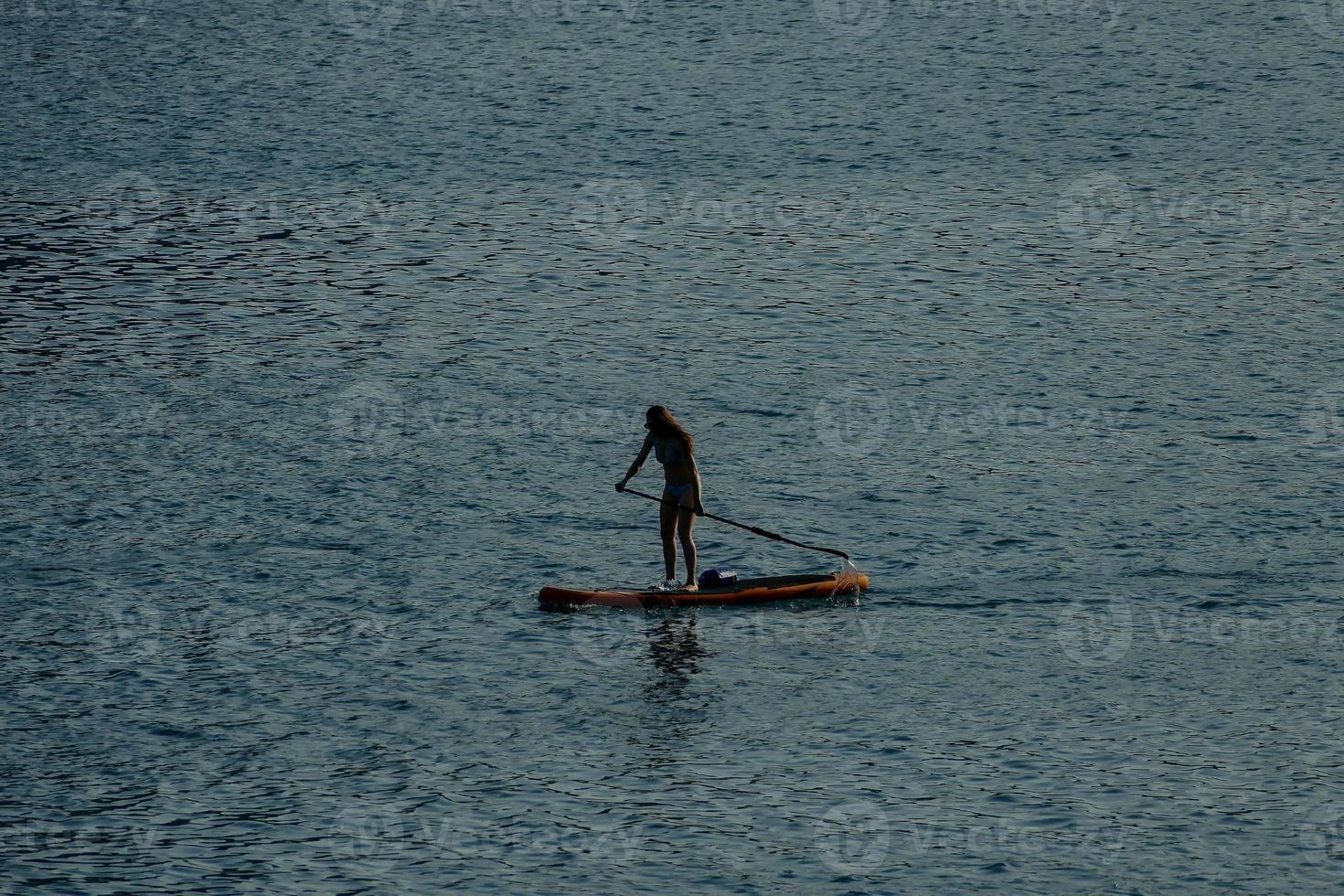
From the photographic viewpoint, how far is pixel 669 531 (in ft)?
74.4

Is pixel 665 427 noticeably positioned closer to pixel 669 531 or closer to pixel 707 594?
pixel 669 531

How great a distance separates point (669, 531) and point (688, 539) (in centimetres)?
27

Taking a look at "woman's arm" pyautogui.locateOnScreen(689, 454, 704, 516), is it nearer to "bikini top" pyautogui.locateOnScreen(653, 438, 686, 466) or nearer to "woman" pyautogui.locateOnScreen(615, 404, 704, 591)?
"woman" pyautogui.locateOnScreen(615, 404, 704, 591)

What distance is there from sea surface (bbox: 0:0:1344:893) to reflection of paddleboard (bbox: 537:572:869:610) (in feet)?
0.75

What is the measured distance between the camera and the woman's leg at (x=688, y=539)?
73.9 ft

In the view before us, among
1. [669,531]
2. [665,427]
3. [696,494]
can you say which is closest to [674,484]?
[696,494]

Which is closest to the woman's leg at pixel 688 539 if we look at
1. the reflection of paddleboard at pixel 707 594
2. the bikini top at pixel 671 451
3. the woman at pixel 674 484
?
the woman at pixel 674 484

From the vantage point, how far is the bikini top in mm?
22250

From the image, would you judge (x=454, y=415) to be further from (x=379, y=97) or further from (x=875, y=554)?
(x=379, y=97)

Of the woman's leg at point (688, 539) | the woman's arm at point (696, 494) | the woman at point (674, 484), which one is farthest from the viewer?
the woman's leg at point (688, 539)

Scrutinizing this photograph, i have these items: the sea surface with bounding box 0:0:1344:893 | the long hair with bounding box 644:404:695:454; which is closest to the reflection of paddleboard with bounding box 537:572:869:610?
the sea surface with bounding box 0:0:1344:893

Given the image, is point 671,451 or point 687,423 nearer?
point 671,451

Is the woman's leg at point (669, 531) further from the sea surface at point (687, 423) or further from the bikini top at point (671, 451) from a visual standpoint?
the sea surface at point (687, 423)

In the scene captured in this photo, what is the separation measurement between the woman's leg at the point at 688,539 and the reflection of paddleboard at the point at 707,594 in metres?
0.40
